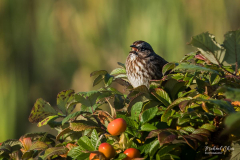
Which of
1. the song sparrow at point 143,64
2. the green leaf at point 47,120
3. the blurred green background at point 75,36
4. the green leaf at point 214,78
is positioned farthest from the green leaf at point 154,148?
the blurred green background at point 75,36

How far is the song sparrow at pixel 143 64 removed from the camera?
6.75ft

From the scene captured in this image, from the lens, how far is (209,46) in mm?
763

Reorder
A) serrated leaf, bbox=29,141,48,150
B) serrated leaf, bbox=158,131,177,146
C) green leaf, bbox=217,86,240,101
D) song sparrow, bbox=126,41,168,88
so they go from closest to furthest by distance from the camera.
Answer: green leaf, bbox=217,86,240,101 < serrated leaf, bbox=158,131,177,146 < serrated leaf, bbox=29,141,48,150 < song sparrow, bbox=126,41,168,88

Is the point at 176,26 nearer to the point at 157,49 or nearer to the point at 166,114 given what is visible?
the point at 157,49

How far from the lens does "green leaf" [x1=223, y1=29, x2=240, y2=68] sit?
746 millimetres

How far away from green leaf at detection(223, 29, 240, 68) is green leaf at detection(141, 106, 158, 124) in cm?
21

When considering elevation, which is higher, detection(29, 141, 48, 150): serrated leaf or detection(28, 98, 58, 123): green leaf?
detection(28, 98, 58, 123): green leaf

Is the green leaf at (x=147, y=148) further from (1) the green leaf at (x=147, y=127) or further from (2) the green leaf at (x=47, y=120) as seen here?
(2) the green leaf at (x=47, y=120)

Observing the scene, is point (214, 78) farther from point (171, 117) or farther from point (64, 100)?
point (64, 100)

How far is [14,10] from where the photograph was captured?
2850mm

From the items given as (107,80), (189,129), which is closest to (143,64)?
(107,80)

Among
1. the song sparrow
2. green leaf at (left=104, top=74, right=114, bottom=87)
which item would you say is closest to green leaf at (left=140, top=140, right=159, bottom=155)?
green leaf at (left=104, top=74, right=114, bottom=87)

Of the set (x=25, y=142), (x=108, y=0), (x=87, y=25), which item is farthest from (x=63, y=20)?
(x=25, y=142)

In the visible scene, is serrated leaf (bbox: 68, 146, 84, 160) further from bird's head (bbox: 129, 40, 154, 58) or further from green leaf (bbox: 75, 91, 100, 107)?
bird's head (bbox: 129, 40, 154, 58)
